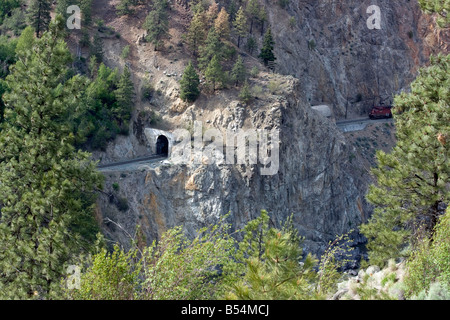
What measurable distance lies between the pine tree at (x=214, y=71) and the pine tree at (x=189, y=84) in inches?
43.6

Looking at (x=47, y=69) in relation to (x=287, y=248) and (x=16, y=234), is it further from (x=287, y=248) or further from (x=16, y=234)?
(x=287, y=248)

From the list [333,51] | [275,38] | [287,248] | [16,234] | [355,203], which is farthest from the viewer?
[333,51]

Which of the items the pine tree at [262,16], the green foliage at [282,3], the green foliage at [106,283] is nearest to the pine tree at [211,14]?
the pine tree at [262,16]

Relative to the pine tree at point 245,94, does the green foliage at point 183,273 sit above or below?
below

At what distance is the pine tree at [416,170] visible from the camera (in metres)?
17.6

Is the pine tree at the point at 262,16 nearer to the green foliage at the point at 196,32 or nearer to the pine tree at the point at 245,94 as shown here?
the green foliage at the point at 196,32

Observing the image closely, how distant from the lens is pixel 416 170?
18.9 m

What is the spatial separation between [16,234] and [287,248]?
11816 mm

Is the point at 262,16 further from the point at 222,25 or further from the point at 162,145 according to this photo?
the point at 162,145

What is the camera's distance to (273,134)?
43094mm

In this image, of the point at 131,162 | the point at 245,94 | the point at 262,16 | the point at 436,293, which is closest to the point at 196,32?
the point at 245,94

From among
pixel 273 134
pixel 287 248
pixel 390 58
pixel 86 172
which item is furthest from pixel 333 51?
pixel 287 248

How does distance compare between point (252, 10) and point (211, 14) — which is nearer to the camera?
point (211, 14)

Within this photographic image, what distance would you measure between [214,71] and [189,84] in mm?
→ 2377
